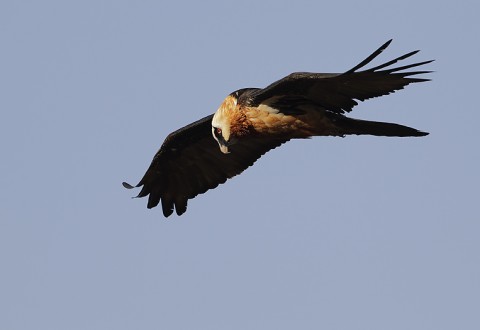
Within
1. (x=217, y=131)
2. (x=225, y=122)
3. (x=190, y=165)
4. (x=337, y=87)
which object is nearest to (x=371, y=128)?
(x=337, y=87)

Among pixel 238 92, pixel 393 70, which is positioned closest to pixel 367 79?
pixel 393 70

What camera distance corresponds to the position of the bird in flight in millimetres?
13031

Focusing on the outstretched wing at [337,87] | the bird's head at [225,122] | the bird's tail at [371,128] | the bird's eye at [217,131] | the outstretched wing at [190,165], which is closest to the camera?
the outstretched wing at [337,87]

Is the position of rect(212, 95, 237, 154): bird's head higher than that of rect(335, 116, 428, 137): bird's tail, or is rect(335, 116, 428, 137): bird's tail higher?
rect(212, 95, 237, 154): bird's head

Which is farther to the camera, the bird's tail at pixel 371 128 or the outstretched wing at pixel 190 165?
the outstretched wing at pixel 190 165

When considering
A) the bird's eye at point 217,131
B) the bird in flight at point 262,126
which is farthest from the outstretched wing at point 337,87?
the bird's eye at point 217,131

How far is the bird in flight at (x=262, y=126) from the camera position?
13031 mm

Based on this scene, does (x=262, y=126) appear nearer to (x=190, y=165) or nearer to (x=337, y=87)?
(x=337, y=87)

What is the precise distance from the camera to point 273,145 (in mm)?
15883

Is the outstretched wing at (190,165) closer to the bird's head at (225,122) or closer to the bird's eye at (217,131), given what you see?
the bird's eye at (217,131)

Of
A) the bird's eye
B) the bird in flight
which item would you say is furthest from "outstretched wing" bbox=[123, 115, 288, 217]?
the bird's eye

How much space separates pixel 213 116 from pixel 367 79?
2.81 m

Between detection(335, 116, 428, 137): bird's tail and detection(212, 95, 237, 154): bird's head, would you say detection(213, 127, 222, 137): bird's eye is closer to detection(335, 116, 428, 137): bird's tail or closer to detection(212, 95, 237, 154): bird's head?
detection(212, 95, 237, 154): bird's head

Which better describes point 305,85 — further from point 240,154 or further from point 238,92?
point 240,154
